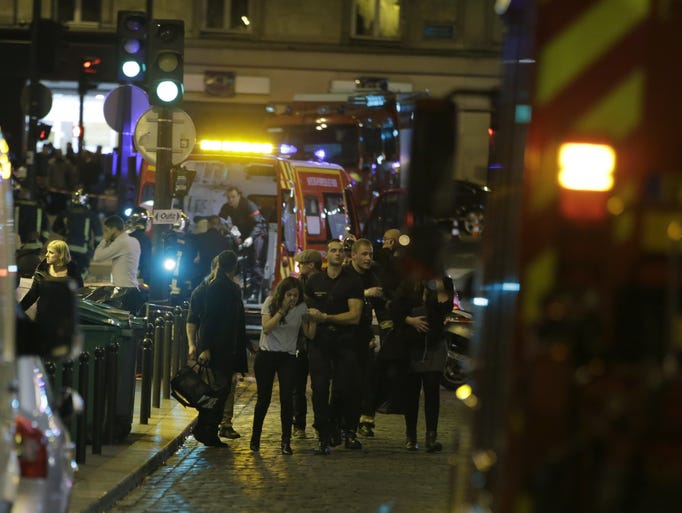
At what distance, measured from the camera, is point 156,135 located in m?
15.8

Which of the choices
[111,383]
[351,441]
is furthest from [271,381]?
[111,383]

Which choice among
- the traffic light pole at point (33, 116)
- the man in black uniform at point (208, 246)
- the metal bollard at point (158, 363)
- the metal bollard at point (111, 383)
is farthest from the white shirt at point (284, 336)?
the traffic light pole at point (33, 116)

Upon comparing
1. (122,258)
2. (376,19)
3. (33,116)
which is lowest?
(122,258)

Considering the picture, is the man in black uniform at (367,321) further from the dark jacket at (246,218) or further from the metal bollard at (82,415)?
the dark jacket at (246,218)

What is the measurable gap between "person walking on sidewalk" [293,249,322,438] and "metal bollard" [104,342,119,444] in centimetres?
231

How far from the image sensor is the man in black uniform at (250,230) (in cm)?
2184

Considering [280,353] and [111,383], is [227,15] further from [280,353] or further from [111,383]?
[111,383]

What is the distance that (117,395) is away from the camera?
12211mm

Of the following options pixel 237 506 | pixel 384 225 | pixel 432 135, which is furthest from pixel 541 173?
pixel 384 225

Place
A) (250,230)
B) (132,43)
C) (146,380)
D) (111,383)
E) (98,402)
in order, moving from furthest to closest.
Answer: (250,230)
(132,43)
(146,380)
(111,383)
(98,402)

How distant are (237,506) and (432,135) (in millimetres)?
5825

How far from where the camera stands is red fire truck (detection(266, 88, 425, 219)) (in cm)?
2817

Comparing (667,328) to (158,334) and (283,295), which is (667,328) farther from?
(158,334)

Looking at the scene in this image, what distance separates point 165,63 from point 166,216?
5.17ft
